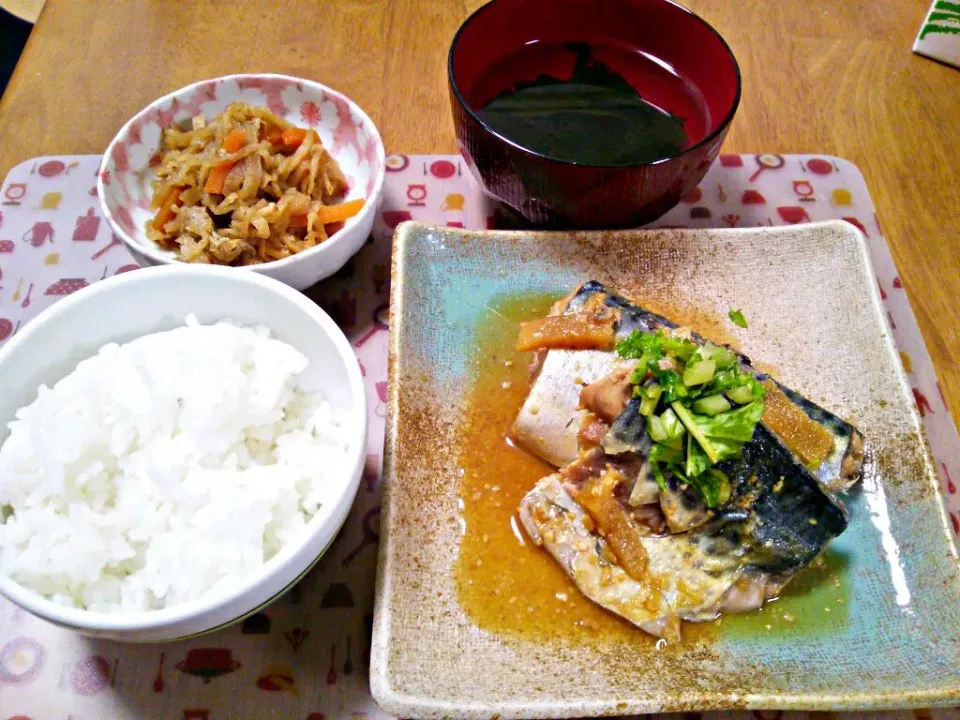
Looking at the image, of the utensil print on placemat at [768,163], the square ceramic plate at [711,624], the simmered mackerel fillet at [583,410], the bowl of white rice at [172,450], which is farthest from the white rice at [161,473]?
the utensil print on placemat at [768,163]

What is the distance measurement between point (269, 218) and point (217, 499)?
949 mm

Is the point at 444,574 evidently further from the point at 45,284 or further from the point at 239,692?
the point at 45,284

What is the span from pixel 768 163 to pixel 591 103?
32.6 inches

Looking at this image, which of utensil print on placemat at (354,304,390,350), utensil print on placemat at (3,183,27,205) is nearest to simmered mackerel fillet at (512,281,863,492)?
utensil print on placemat at (354,304,390,350)

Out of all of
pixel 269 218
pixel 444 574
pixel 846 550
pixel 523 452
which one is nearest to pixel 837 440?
pixel 846 550

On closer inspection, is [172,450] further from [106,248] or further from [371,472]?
[106,248]

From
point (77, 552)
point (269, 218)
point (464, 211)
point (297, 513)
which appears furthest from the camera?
point (464, 211)

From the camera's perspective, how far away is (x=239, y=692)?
1.58m

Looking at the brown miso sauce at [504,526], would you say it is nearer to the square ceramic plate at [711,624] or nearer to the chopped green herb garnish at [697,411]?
the square ceramic plate at [711,624]

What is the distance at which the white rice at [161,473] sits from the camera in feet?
4.55

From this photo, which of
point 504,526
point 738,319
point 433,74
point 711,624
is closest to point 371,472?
point 504,526

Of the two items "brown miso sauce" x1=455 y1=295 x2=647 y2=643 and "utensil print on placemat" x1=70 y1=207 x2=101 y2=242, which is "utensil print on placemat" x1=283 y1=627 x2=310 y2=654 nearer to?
"brown miso sauce" x1=455 y1=295 x2=647 y2=643

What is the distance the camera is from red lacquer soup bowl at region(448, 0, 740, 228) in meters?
1.99

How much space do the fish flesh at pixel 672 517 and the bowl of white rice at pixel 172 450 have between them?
1.91 feet
